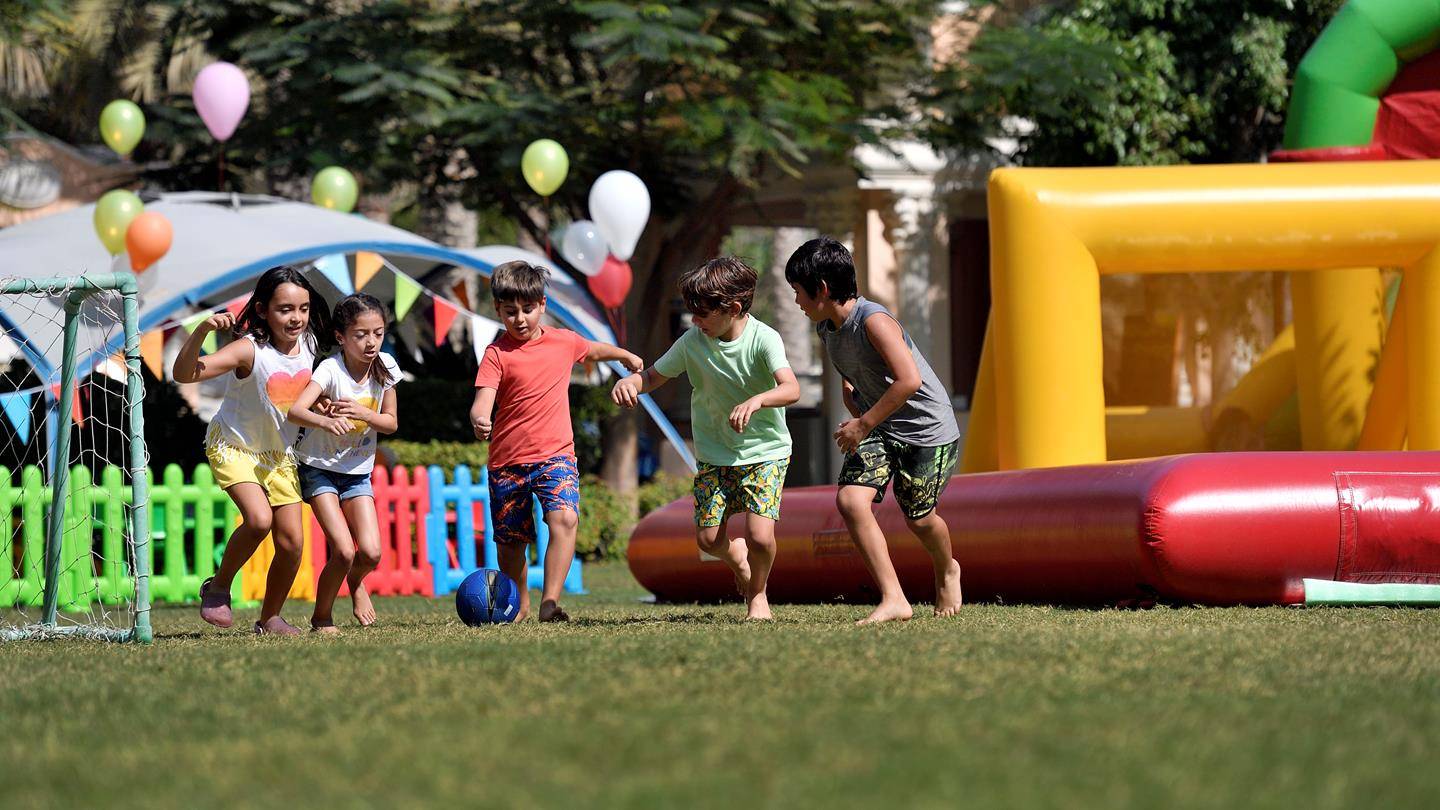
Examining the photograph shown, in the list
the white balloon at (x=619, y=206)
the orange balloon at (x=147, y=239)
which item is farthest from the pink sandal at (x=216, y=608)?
the white balloon at (x=619, y=206)

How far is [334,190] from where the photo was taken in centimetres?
1541

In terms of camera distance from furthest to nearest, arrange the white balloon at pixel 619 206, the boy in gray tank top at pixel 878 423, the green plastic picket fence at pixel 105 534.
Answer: the white balloon at pixel 619 206
the green plastic picket fence at pixel 105 534
the boy in gray tank top at pixel 878 423

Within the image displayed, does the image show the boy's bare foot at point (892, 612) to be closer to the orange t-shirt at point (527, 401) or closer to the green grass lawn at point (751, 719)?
the green grass lawn at point (751, 719)

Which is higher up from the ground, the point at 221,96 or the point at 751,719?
the point at 221,96

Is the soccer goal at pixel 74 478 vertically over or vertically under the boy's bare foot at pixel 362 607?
over

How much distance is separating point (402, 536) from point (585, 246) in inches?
123

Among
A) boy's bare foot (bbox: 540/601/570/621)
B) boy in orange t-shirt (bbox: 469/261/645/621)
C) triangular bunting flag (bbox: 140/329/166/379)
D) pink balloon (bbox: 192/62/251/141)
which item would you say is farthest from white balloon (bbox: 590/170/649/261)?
boy's bare foot (bbox: 540/601/570/621)

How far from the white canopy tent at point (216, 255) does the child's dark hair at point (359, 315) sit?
4.47 m

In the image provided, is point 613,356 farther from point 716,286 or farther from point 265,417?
point 265,417

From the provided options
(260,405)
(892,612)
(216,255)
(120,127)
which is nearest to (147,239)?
(216,255)

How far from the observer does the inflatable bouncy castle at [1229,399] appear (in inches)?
290

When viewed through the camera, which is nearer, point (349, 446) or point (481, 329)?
point (349, 446)

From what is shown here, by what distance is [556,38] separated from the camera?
17297 millimetres

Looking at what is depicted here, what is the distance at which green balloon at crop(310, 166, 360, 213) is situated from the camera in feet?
50.6
